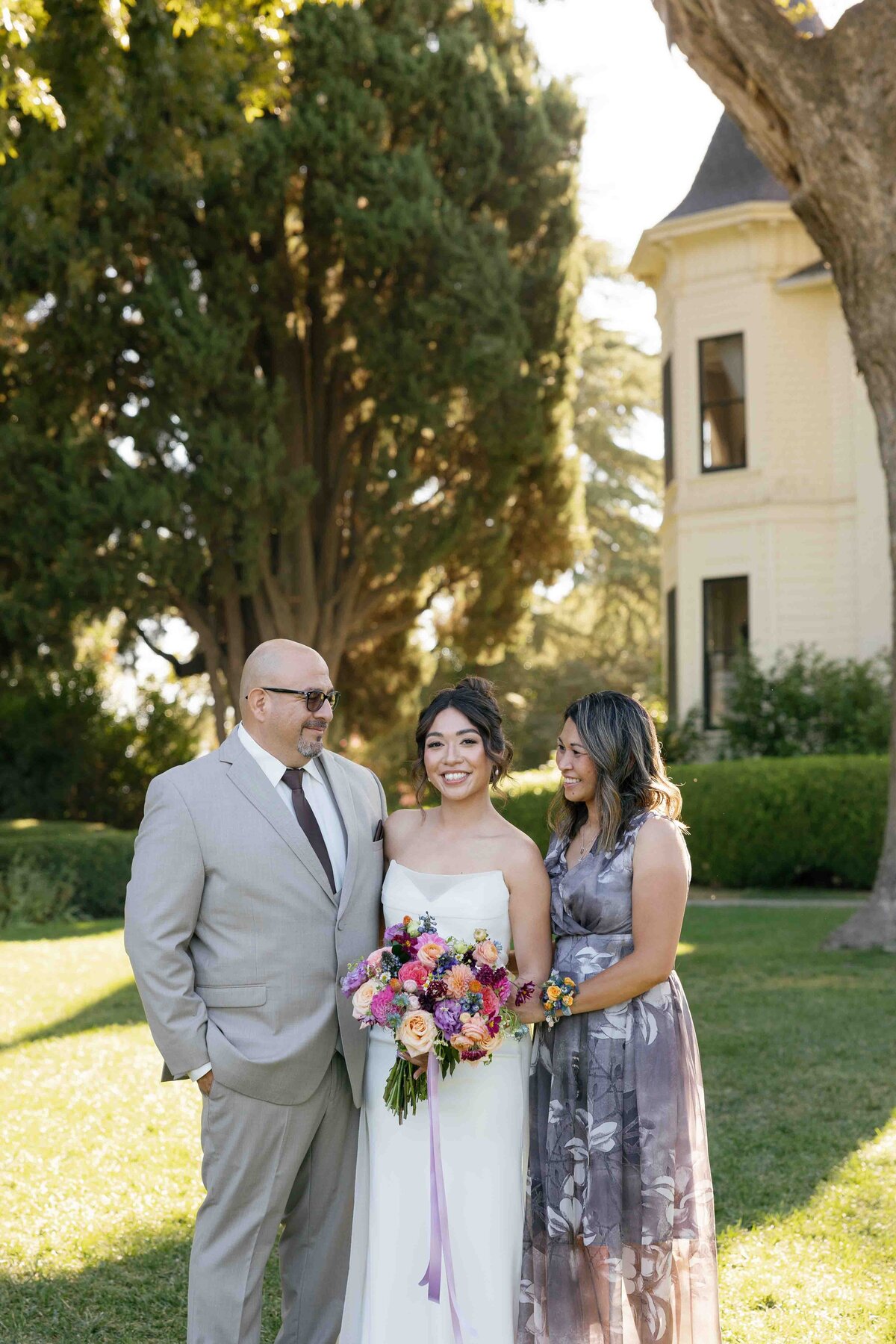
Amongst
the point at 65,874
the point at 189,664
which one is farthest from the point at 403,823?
the point at 189,664

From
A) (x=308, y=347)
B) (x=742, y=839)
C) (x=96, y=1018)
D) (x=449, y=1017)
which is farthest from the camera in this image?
(x=308, y=347)

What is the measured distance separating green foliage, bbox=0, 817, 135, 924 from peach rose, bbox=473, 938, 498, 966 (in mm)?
12778

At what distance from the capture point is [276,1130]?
3891 millimetres

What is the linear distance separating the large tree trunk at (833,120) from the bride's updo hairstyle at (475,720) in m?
7.29

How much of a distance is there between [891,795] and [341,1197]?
7681mm

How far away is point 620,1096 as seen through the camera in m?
3.86

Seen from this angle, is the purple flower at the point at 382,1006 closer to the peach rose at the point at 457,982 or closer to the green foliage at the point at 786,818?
the peach rose at the point at 457,982

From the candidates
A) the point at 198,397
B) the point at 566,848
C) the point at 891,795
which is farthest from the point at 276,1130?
the point at 198,397

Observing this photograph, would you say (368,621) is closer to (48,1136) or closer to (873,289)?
(873,289)

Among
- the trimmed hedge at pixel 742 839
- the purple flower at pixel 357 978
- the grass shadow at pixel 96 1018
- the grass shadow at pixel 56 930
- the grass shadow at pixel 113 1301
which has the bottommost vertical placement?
the grass shadow at pixel 56 930

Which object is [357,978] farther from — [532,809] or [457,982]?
[532,809]

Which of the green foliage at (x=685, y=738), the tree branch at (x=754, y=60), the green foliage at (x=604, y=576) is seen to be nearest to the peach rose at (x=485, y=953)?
the tree branch at (x=754, y=60)

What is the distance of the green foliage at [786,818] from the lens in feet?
49.6

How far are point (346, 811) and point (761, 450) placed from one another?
16.4 m
